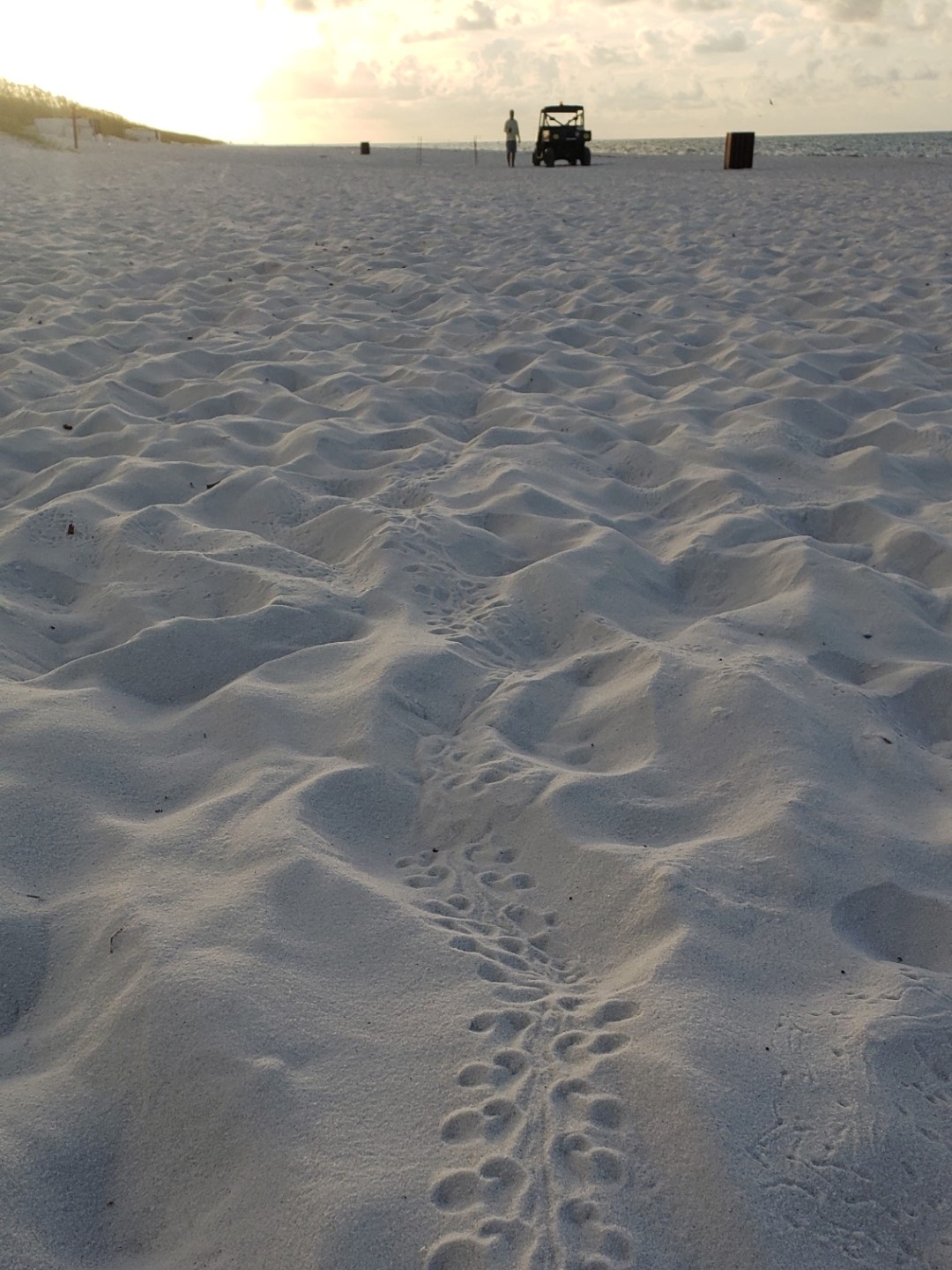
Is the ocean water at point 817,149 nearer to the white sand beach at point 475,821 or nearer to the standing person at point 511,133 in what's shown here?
the standing person at point 511,133

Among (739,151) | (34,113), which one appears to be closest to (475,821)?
(739,151)

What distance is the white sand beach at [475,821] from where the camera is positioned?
3.74ft

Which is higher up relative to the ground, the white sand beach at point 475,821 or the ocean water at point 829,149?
the ocean water at point 829,149

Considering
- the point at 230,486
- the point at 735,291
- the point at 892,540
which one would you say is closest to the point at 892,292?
the point at 735,291

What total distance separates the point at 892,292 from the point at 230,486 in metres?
4.34

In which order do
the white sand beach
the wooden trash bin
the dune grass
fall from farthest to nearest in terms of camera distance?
the dune grass
the wooden trash bin
the white sand beach

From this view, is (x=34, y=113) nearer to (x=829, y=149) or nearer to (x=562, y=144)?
(x=562, y=144)

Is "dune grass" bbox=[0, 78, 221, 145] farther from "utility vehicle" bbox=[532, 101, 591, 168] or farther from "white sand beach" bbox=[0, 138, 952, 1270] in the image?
"white sand beach" bbox=[0, 138, 952, 1270]

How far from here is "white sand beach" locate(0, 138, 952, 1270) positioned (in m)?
1.14

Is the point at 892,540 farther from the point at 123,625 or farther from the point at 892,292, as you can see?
the point at 892,292

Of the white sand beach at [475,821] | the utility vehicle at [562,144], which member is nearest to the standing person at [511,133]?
the utility vehicle at [562,144]

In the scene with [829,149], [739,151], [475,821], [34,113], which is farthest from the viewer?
[829,149]

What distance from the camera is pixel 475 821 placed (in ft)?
5.85

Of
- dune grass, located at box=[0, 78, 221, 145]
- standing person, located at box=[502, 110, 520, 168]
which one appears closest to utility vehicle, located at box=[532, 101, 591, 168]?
standing person, located at box=[502, 110, 520, 168]
